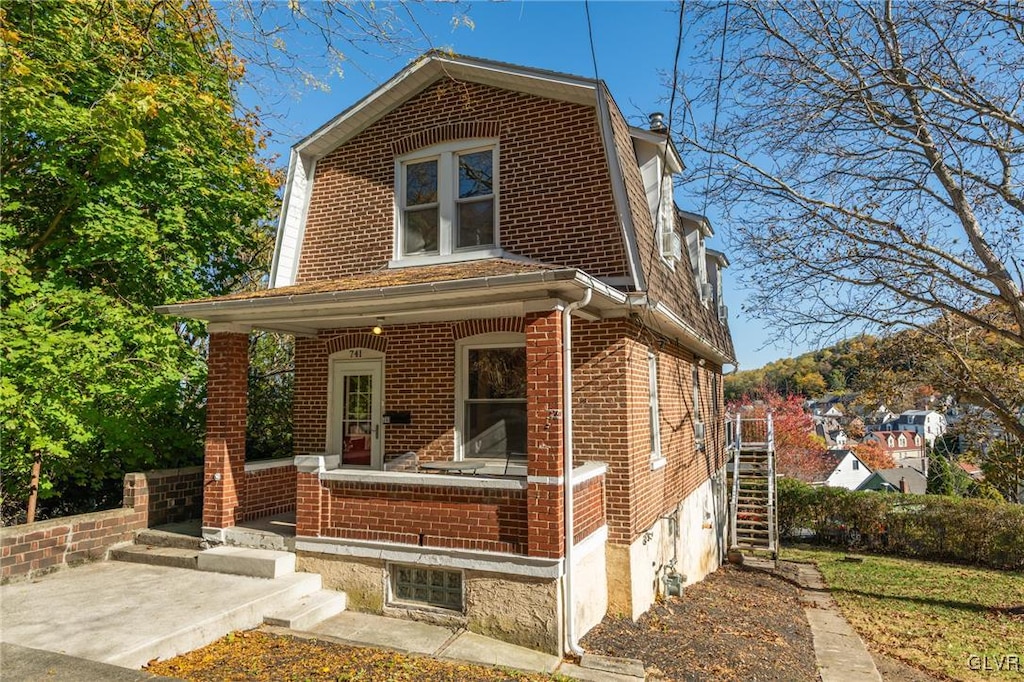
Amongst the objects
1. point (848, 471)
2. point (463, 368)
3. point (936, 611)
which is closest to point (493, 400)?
point (463, 368)

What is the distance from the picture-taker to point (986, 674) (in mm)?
8023

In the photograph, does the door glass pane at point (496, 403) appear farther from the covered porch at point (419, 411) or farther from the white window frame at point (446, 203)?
the white window frame at point (446, 203)

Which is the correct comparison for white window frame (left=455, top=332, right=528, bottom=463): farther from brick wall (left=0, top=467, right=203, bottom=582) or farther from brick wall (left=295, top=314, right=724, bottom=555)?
brick wall (left=0, top=467, right=203, bottom=582)

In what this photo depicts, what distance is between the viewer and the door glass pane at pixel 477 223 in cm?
859

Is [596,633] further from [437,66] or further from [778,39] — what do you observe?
[778,39]

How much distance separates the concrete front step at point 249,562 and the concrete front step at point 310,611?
526 mm

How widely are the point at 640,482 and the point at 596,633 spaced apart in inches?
75.7

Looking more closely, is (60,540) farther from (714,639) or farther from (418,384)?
(714,639)

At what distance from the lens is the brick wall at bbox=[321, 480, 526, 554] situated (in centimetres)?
618

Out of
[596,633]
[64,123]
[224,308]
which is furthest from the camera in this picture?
[64,123]

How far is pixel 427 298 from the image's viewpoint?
6434mm

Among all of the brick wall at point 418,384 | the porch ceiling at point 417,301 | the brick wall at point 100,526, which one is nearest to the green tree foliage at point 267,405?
the brick wall at point 100,526

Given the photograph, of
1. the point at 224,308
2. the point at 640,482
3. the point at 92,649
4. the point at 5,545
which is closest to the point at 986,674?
the point at 640,482

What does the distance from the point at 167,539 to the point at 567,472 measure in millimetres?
5707
